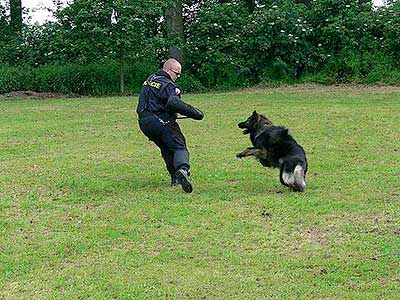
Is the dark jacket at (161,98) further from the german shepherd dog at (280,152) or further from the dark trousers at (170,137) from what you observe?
the german shepherd dog at (280,152)

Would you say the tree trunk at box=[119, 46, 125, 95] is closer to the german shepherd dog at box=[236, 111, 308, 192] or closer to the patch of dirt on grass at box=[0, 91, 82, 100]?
the patch of dirt on grass at box=[0, 91, 82, 100]

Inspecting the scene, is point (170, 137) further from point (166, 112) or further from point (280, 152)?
point (280, 152)

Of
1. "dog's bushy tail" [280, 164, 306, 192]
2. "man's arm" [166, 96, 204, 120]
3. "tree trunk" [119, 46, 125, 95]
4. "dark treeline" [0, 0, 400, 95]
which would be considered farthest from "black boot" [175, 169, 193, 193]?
"tree trunk" [119, 46, 125, 95]

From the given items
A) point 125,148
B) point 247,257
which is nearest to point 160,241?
point 247,257

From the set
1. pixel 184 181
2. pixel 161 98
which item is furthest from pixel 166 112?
pixel 184 181

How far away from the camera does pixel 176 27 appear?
24.6 m

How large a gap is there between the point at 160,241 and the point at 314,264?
1543 mm

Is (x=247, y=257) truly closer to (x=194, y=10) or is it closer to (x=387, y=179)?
(x=387, y=179)

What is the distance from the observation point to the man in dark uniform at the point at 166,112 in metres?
9.12

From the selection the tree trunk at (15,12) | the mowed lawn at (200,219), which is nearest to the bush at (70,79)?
the tree trunk at (15,12)

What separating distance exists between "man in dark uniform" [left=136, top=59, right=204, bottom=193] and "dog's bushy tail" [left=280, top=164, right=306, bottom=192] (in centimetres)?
124

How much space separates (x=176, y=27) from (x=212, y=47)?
1695 mm

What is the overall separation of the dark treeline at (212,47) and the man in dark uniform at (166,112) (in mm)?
12945

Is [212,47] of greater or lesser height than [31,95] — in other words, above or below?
above
